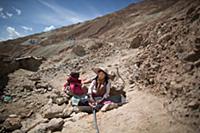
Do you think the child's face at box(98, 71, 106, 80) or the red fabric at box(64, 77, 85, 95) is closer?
the child's face at box(98, 71, 106, 80)

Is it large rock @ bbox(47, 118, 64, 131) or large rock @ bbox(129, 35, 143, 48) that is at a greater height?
large rock @ bbox(129, 35, 143, 48)

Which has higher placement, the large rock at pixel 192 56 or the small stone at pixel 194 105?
the large rock at pixel 192 56

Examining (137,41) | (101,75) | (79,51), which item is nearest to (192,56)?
(101,75)

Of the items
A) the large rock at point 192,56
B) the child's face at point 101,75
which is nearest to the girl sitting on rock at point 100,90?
the child's face at point 101,75

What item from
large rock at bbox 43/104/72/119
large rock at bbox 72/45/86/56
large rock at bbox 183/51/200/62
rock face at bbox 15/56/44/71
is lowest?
large rock at bbox 43/104/72/119

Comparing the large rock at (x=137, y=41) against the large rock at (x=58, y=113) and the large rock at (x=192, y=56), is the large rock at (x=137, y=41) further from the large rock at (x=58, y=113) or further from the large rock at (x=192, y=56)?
the large rock at (x=58, y=113)

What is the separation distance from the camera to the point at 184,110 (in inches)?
119

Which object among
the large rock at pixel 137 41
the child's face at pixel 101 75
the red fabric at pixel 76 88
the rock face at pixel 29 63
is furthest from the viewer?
the rock face at pixel 29 63

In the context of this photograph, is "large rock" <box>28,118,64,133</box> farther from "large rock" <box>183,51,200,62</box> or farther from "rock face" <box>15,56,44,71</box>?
"rock face" <box>15,56,44,71</box>

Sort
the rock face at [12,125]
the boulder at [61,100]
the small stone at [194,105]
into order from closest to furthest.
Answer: the small stone at [194,105] → the rock face at [12,125] → the boulder at [61,100]

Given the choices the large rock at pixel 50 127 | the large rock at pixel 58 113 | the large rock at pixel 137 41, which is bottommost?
the large rock at pixel 50 127

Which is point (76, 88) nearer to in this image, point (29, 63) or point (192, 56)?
point (192, 56)

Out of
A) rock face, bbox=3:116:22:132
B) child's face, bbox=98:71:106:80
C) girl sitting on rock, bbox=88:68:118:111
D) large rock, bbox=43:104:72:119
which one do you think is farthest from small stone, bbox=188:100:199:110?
rock face, bbox=3:116:22:132

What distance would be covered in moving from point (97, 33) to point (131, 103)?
20.1 metres
